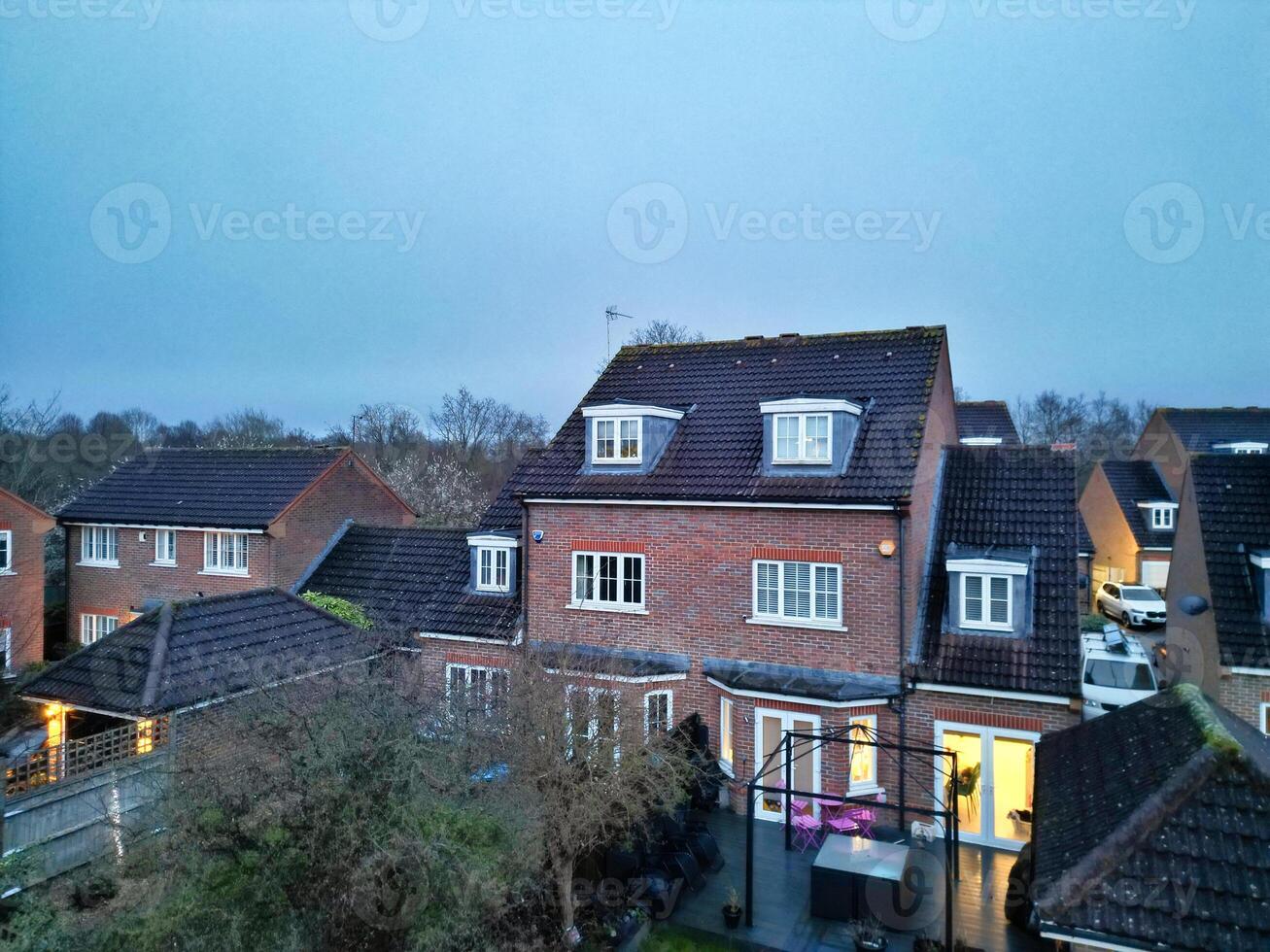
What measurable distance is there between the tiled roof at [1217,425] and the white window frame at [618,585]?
3584cm

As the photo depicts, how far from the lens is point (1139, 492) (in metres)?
36.5

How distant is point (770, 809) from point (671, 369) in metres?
10.1

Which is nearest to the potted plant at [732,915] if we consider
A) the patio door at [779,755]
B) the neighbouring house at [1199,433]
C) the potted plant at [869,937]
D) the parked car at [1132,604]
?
the potted plant at [869,937]

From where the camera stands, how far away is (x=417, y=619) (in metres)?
18.1

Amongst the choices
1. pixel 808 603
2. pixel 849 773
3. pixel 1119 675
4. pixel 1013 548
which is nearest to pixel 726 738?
pixel 849 773

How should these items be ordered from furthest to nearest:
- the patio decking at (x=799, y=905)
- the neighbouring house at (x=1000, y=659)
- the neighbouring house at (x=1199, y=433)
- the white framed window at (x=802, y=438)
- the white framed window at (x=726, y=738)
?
the neighbouring house at (x=1199, y=433)
the white framed window at (x=802, y=438)
the white framed window at (x=726, y=738)
the neighbouring house at (x=1000, y=659)
the patio decking at (x=799, y=905)

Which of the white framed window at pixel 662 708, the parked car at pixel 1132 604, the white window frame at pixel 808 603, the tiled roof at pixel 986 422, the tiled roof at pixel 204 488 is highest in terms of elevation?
the tiled roof at pixel 986 422

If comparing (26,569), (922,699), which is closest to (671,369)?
(922,699)

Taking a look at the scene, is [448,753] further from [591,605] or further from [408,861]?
[591,605]

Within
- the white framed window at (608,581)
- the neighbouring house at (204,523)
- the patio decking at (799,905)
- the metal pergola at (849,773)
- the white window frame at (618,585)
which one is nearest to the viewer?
the patio decking at (799,905)

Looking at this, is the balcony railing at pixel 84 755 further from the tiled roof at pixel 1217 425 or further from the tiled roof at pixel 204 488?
the tiled roof at pixel 1217 425

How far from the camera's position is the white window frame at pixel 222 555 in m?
22.2

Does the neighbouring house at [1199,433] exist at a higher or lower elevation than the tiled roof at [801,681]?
higher

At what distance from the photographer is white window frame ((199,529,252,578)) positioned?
22234mm
